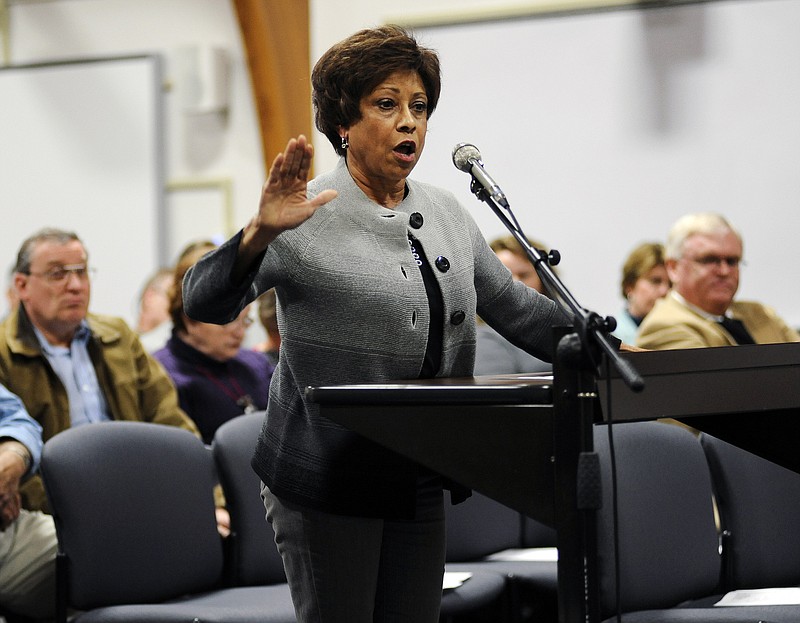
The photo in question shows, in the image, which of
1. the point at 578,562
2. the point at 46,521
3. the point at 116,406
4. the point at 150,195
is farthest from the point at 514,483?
the point at 150,195

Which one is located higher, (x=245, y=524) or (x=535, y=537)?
(x=245, y=524)

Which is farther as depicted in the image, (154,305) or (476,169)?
(154,305)

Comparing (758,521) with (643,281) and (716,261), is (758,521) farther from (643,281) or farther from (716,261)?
(643,281)

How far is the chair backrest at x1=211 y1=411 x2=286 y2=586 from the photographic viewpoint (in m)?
3.04

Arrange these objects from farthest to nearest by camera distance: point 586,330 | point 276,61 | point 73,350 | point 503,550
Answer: point 276,61
point 73,350
point 503,550
point 586,330

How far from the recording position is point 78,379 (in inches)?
140

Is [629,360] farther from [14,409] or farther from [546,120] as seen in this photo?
[546,120]

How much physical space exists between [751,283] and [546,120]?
4.25 feet

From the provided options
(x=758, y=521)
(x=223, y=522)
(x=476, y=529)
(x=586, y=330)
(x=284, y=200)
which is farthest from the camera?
(x=476, y=529)

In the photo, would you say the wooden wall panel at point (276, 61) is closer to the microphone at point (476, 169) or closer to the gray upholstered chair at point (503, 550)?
the gray upholstered chair at point (503, 550)

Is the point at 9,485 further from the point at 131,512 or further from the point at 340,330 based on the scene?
the point at 340,330

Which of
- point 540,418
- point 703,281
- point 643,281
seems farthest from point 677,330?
point 540,418

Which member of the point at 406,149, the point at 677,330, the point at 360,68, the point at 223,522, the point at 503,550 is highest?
the point at 360,68

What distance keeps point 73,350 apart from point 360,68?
2.22 meters
